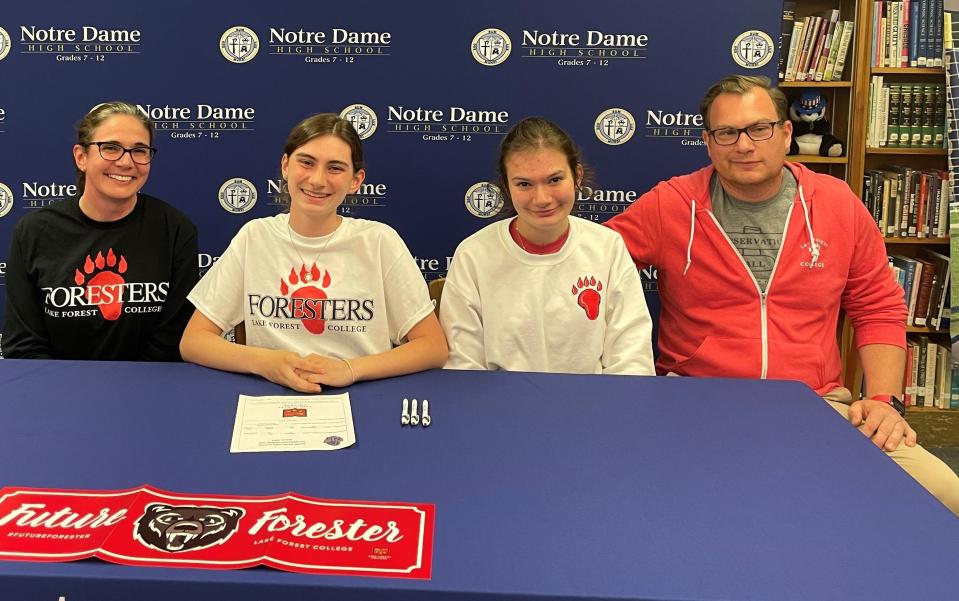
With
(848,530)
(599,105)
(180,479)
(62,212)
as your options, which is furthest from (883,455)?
(62,212)

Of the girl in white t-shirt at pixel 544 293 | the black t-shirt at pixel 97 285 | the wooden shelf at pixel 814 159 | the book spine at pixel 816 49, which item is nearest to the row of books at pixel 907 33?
the book spine at pixel 816 49

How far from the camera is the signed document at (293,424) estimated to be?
4.42ft

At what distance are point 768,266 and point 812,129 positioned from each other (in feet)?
5.55

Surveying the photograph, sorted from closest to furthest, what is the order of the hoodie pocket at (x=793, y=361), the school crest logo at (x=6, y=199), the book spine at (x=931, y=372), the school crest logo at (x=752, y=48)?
the hoodie pocket at (x=793, y=361) → the school crest logo at (x=752, y=48) → the school crest logo at (x=6, y=199) → the book spine at (x=931, y=372)

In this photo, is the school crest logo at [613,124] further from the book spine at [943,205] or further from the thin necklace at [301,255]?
the book spine at [943,205]

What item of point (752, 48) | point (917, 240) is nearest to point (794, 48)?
point (752, 48)

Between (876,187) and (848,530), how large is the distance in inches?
Answer: 114

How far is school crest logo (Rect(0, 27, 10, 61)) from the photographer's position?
3031 millimetres

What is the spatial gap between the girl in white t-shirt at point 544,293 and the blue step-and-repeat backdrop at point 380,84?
104 centimetres

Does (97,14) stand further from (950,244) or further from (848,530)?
(950,244)

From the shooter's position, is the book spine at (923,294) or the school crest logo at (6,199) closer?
the school crest logo at (6,199)

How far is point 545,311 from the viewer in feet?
6.71

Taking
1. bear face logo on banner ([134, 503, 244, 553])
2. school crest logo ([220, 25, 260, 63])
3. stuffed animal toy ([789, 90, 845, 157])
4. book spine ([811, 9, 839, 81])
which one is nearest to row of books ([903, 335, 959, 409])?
stuffed animal toy ([789, 90, 845, 157])

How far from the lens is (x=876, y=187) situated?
3.56 metres
